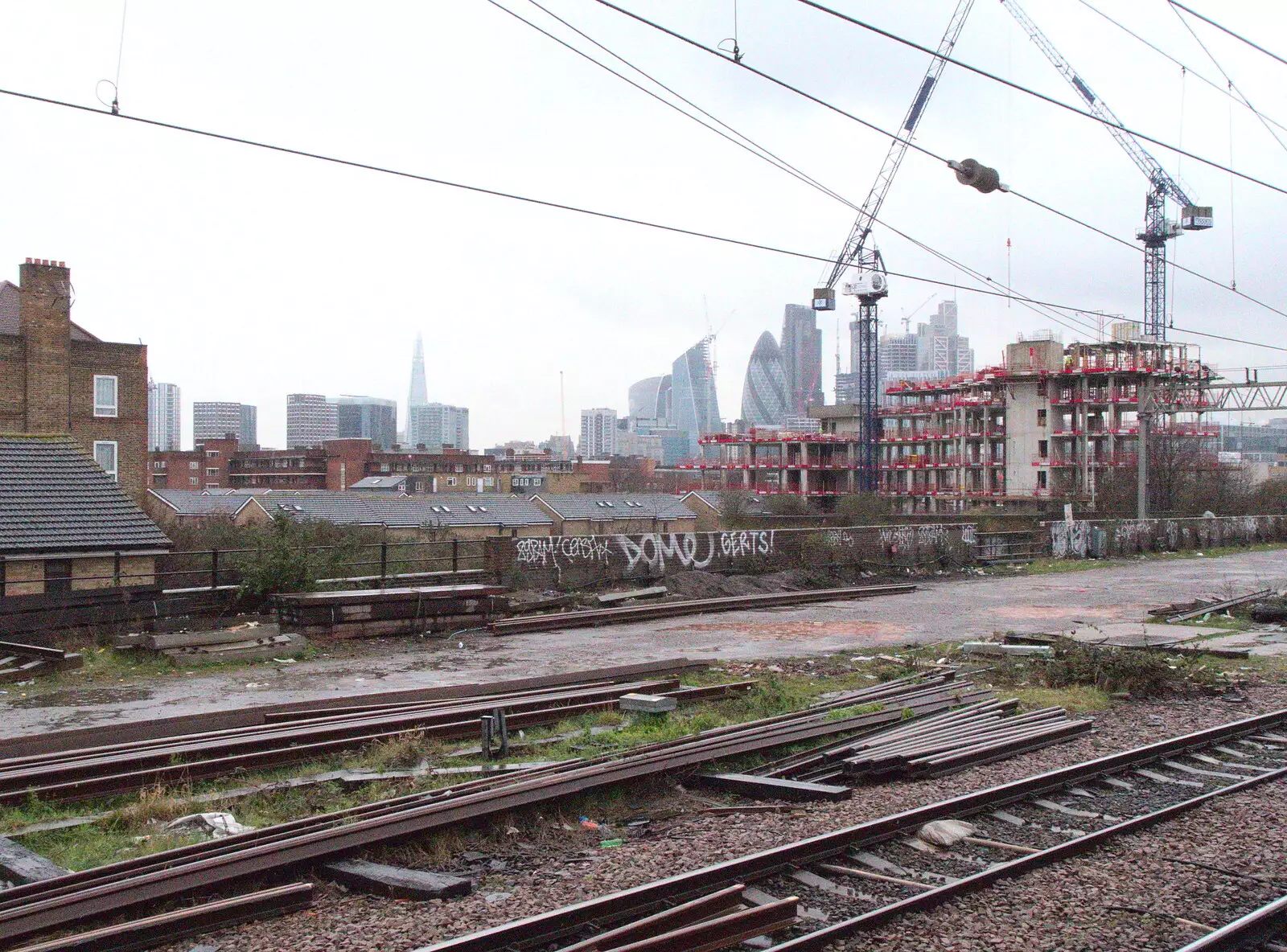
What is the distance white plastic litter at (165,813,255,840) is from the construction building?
6631 centimetres

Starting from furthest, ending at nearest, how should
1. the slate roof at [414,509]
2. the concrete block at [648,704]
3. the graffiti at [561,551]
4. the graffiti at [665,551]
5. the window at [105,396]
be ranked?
1. the slate roof at [414,509]
2. the window at [105,396]
3. the graffiti at [665,551]
4. the graffiti at [561,551]
5. the concrete block at [648,704]

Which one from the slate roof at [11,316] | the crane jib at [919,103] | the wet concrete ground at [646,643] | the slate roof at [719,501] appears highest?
the crane jib at [919,103]

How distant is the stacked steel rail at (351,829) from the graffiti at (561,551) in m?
15.1

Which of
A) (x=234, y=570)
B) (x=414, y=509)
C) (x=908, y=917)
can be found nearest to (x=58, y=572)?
(x=234, y=570)

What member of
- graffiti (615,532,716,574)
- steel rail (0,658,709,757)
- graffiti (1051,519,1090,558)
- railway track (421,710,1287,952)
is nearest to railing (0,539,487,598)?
graffiti (615,532,716,574)

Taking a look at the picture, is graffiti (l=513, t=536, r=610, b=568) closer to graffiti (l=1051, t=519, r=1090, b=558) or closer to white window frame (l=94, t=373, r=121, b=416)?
graffiti (l=1051, t=519, r=1090, b=558)

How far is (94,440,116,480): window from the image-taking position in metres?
44.7

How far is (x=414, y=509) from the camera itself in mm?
59094

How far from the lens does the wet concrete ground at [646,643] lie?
13188 mm

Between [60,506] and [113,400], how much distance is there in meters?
30.7

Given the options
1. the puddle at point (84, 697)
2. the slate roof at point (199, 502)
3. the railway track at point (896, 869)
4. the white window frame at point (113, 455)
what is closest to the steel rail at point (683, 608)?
the puddle at point (84, 697)

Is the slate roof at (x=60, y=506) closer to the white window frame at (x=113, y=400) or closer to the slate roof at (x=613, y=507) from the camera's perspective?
the white window frame at (x=113, y=400)

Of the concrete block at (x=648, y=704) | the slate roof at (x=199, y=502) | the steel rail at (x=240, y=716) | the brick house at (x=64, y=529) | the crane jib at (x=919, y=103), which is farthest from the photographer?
the crane jib at (x=919, y=103)

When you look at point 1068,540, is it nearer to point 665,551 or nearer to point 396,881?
point 665,551
